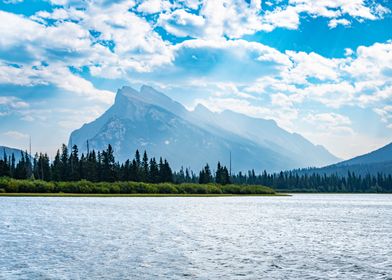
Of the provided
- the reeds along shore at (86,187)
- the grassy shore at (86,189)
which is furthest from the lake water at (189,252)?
the reeds along shore at (86,187)

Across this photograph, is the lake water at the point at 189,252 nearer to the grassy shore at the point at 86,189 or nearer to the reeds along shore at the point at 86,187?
the grassy shore at the point at 86,189

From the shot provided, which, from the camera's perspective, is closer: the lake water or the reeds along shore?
the lake water

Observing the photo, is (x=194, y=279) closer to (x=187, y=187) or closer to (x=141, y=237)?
(x=141, y=237)

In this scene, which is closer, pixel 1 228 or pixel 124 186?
pixel 1 228

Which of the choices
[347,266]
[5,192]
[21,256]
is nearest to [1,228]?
[21,256]

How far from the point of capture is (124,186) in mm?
181500

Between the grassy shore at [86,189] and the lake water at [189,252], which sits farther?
the grassy shore at [86,189]

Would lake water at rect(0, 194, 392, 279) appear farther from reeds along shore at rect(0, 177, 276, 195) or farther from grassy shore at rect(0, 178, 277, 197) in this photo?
reeds along shore at rect(0, 177, 276, 195)

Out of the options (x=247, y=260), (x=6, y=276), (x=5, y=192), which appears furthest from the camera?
(x=5, y=192)

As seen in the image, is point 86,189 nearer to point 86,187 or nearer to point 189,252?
point 86,187

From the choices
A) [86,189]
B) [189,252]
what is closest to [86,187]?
[86,189]

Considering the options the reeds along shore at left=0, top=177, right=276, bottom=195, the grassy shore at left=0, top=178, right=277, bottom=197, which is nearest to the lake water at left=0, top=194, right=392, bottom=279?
the grassy shore at left=0, top=178, right=277, bottom=197

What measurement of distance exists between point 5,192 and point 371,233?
118972mm

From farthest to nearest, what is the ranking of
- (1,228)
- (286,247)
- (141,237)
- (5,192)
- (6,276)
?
(5,192), (1,228), (141,237), (286,247), (6,276)
